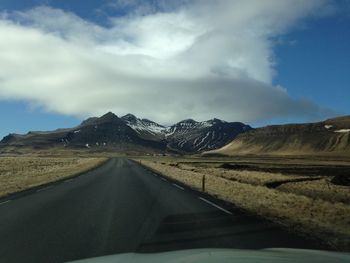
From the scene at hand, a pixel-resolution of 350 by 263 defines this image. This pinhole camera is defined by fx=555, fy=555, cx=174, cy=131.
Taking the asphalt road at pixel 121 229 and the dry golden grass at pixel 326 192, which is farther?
the dry golden grass at pixel 326 192

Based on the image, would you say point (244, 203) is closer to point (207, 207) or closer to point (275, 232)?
point (207, 207)

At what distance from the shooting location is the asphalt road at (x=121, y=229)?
410 inches

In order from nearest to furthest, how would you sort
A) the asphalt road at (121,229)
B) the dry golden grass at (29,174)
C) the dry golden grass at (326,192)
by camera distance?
the asphalt road at (121,229)
the dry golden grass at (326,192)
the dry golden grass at (29,174)

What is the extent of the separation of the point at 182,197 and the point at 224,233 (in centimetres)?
1032

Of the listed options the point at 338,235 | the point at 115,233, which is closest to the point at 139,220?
the point at 115,233

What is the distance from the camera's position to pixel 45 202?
66.4 ft

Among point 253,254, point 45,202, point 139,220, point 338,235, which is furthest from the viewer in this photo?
point 45,202

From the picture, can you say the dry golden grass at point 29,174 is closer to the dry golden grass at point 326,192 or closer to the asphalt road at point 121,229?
the asphalt road at point 121,229

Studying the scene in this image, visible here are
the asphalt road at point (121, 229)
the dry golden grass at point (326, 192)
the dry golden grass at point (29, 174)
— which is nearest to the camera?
the asphalt road at point (121, 229)

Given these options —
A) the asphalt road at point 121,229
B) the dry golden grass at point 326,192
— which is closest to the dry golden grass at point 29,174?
the asphalt road at point 121,229

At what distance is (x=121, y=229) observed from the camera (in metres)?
13.1

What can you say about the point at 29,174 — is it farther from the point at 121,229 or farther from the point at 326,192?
the point at 121,229

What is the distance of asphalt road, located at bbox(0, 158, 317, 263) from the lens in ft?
34.2

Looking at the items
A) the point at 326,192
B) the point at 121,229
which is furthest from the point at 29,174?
the point at 121,229
